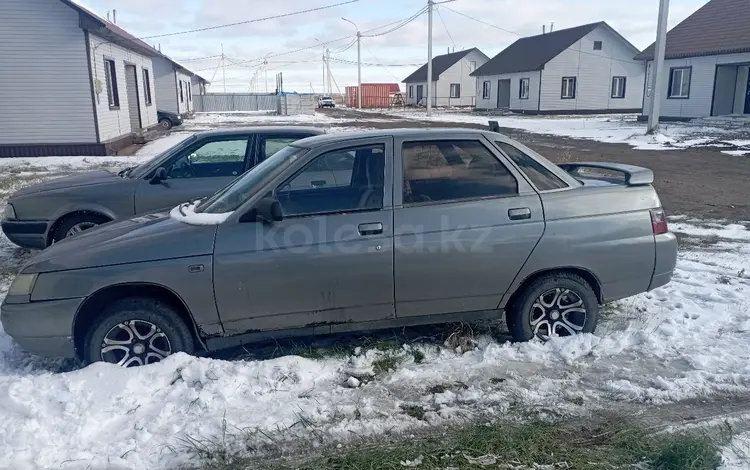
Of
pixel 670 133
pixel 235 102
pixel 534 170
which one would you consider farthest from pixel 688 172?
pixel 235 102

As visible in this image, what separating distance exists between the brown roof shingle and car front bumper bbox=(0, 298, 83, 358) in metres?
32.2

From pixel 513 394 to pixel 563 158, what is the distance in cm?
1382

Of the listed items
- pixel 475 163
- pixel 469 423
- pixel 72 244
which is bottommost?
pixel 469 423

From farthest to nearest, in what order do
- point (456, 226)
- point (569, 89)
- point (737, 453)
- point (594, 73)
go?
1. point (594, 73)
2. point (569, 89)
3. point (456, 226)
4. point (737, 453)

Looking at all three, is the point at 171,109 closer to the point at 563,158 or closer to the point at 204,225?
the point at 563,158

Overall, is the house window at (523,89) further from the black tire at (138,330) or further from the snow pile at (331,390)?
the black tire at (138,330)

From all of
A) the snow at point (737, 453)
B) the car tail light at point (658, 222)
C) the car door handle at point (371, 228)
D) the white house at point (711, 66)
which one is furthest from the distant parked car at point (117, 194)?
the white house at point (711, 66)

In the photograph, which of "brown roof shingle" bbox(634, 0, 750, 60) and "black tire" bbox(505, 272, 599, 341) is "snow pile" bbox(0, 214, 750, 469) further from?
"brown roof shingle" bbox(634, 0, 750, 60)

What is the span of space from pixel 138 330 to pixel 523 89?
4645 cm

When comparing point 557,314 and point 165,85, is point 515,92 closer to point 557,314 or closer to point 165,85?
point 165,85

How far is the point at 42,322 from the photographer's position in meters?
3.94

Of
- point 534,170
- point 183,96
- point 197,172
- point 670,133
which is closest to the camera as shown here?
point 534,170

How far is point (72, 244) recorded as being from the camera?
13.9 feet

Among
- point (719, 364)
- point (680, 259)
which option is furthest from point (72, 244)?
point (680, 259)
